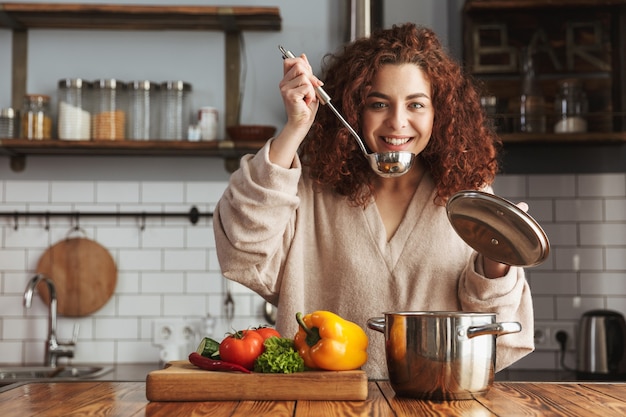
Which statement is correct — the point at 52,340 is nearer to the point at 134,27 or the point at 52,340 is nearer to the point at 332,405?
the point at 134,27

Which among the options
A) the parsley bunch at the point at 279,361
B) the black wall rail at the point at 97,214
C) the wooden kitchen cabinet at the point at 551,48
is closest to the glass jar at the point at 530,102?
the wooden kitchen cabinet at the point at 551,48

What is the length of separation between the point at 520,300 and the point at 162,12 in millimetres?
2122

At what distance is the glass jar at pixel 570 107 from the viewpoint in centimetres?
331

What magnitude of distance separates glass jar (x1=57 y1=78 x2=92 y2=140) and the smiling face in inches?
71.0

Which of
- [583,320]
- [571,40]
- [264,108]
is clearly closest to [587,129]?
[571,40]

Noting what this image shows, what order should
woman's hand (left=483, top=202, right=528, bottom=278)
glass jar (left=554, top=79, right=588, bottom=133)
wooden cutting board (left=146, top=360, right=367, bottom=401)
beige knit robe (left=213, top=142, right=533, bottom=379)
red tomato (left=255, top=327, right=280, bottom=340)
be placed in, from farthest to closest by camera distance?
glass jar (left=554, top=79, right=588, bottom=133)
beige knit robe (left=213, top=142, right=533, bottom=379)
woman's hand (left=483, top=202, right=528, bottom=278)
red tomato (left=255, top=327, right=280, bottom=340)
wooden cutting board (left=146, top=360, right=367, bottom=401)

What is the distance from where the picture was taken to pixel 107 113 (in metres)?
3.39

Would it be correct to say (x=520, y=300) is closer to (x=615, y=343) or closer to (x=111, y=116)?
(x=615, y=343)

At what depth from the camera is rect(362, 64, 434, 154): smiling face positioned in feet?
6.09

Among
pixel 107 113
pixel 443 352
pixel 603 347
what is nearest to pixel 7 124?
pixel 107 113

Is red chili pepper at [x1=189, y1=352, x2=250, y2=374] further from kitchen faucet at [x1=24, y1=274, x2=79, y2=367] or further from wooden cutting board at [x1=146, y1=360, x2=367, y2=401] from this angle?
kitchen faucet at [x1=24, y1=274, x2=79, y2=367]

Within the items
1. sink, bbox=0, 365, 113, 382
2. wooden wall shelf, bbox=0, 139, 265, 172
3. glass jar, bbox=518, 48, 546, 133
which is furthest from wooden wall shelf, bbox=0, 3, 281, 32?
sink, bbox=0, 365, 113, 382

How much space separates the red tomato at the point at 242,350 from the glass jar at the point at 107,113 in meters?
2.09

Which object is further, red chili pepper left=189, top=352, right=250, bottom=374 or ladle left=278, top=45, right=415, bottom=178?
ladle left=278, top=45, right=415, bottom=178
